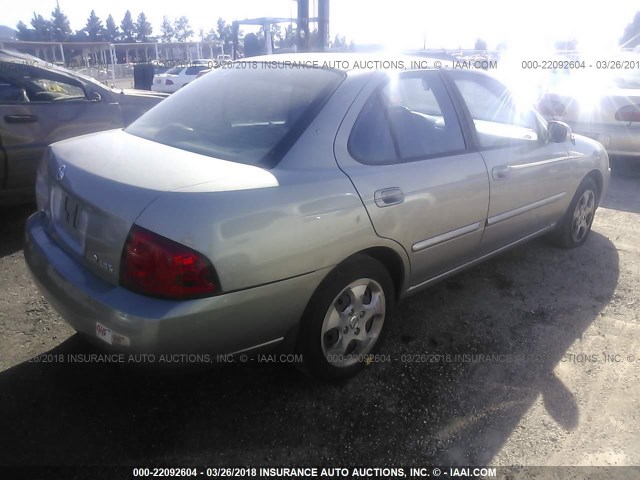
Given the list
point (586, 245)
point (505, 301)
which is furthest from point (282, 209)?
point (586, 245)

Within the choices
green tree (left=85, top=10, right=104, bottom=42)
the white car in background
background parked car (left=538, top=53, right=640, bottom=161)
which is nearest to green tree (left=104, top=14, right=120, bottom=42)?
green tree (left=85, top=10, right=104, bottom=42)

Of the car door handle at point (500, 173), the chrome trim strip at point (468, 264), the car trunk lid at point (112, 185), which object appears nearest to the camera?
the car trunk lid at point (112, 185)

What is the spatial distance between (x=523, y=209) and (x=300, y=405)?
202 centimetres

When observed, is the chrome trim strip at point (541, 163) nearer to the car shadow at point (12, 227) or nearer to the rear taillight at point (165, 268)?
the rear taillight at point (165, 268)

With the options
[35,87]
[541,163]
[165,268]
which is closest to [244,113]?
[165,268]

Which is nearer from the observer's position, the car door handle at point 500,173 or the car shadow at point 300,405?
the car shadow at point 300,405

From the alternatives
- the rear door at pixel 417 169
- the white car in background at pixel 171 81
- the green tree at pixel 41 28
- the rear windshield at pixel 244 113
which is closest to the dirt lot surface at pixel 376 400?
the rear door at pixel 417 169

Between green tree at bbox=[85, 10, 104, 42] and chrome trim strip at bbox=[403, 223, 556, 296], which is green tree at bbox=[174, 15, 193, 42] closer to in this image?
green tree at bbox=[85, 10, 104, 42]

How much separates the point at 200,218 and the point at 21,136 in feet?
10.5

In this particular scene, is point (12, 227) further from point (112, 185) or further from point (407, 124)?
point (407, 124)

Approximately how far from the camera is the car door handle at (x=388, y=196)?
2340mm

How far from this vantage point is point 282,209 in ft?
6.50

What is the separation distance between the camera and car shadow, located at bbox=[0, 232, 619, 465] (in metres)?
2.11

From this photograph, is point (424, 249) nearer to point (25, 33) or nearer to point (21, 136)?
point (21, 136)
